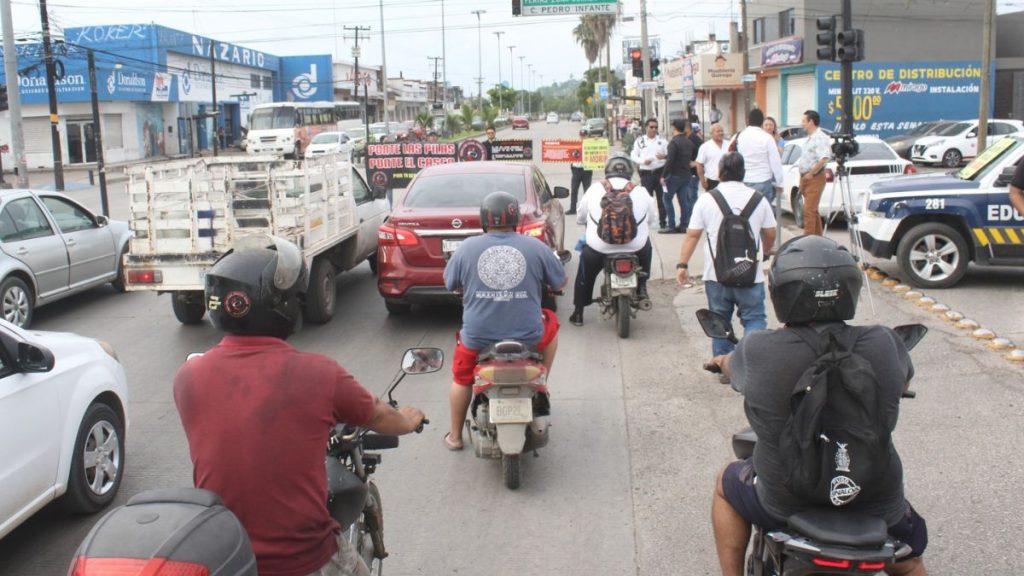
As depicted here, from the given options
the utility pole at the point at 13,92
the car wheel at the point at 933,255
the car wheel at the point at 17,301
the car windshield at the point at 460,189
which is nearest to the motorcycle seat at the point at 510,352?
the car windshield at the point at 460,189

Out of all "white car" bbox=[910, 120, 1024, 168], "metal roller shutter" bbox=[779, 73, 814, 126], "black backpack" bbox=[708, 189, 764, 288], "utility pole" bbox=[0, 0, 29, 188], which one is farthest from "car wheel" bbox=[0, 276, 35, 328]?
"metal roller shutter" bbox=[779, 73, 814, 126]

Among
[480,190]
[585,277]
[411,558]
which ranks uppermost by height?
[480,190]

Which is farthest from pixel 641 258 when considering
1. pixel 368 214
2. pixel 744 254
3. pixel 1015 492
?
pixel 1015 492

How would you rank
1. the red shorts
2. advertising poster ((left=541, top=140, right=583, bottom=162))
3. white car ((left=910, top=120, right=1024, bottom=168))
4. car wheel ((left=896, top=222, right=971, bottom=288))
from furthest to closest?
white car ((left=910, top=120, right=1024, bottom=168)) < advertising poster ((left=541, top=140, right=583, bottom=162)) < car wheel ((left=896, top=222, right=971, bottom=288)) < the red shorts

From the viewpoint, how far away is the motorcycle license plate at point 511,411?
17.5 ft

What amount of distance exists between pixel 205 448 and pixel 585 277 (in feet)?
22.8

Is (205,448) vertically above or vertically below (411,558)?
above

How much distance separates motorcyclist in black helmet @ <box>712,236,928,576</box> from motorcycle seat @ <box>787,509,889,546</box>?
0.06 m

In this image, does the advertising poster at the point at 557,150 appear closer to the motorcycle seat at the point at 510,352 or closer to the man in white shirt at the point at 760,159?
the man in white shirt at the point at 760,159

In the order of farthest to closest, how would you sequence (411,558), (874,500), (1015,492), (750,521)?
(1015,492) < (411,558) < (750,521) < (874,500)

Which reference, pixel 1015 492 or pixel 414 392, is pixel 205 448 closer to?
pixel 1015 492

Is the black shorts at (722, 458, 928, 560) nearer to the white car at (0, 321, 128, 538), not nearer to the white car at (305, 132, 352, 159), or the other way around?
the white car at (0, 321, 128, 538)

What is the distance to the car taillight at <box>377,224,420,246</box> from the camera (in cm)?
958

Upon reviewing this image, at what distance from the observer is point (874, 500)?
9.93 feet
